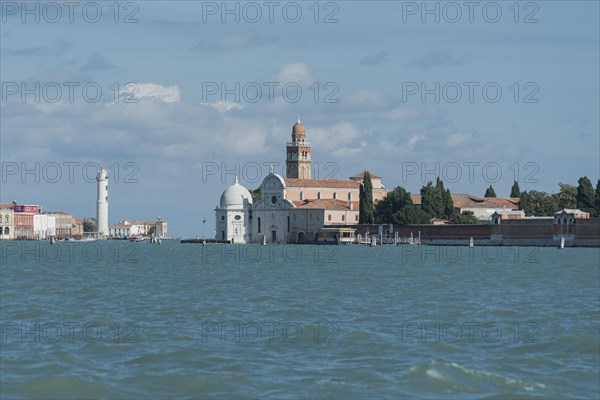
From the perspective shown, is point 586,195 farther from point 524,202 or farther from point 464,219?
point 524,202

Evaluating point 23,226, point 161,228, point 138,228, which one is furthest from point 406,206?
point 138,228

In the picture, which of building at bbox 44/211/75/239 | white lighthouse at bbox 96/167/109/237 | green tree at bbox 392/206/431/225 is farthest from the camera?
building at bbox 44/211/75/239

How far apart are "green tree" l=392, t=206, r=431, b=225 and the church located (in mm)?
6452

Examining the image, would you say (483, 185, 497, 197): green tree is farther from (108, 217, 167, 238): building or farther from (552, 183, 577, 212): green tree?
(108, 217, 167, 238): building

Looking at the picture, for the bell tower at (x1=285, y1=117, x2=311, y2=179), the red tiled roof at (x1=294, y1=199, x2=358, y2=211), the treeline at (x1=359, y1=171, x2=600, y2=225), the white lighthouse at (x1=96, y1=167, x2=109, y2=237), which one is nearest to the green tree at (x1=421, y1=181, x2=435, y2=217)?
the treeline at (x1=359, y1=171, x2=600, y2=225)

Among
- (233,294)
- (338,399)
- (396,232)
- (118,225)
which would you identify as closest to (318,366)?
(338,399)

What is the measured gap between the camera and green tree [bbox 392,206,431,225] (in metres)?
81.9

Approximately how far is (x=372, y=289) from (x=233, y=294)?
3.47 metres

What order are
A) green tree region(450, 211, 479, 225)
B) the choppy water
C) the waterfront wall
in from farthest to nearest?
1. green tree region(450, 211, 479, 225)
2. the waterfront wall
3. the choppy water

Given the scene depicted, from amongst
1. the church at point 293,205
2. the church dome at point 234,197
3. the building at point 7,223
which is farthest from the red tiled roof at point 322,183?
the building at point 7,223

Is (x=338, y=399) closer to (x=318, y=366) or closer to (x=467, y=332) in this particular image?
(x=318, y=366)

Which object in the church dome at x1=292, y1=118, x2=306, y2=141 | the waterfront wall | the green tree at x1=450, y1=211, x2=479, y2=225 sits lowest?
the waterfront wall

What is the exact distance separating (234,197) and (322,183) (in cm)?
760

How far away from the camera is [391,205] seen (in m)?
85.2
